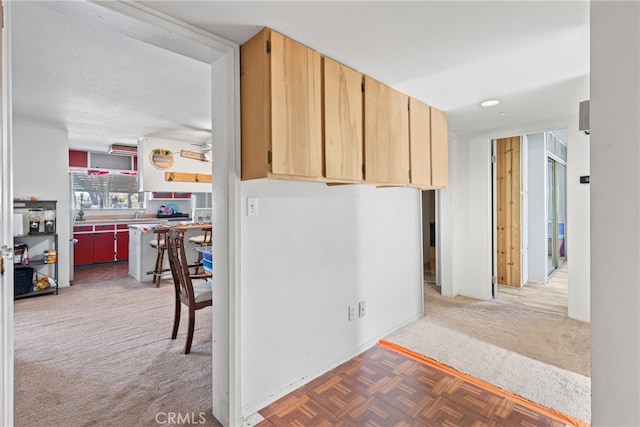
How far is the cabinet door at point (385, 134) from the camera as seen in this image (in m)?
2.13

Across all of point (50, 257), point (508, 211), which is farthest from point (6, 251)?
point (508, 211)

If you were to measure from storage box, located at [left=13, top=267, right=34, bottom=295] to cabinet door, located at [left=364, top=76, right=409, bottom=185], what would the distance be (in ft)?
15.2

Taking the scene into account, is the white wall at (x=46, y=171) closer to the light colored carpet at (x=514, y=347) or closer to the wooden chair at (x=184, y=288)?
the wooden chair at (x=184, y=288)

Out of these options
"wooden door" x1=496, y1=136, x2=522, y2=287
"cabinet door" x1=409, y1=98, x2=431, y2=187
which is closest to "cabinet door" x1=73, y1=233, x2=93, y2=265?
"cabinet door" x1=409, y1=98, x2=431, y2=187

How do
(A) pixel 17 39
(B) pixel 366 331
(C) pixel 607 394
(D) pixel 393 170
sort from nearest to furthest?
(C) pixel 607 394
(A) pixel 17 39
(D) pixel 393 170
(B) pixel 366 331

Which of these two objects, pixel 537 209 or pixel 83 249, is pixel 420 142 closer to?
pixel 537 209

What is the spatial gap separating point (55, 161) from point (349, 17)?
198 inches

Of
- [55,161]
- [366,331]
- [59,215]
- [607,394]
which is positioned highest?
[55,161]

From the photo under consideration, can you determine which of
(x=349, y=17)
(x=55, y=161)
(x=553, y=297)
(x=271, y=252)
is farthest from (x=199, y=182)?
(x=553, y=297)

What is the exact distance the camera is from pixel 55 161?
4.54 m

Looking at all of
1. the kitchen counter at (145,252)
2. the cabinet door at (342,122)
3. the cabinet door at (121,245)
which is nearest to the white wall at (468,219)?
the cabinet door at (342,122)

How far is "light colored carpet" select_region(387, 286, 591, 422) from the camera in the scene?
2.04 m

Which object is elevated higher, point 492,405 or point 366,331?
point 366,331

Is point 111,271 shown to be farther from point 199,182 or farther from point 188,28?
point 188,28
